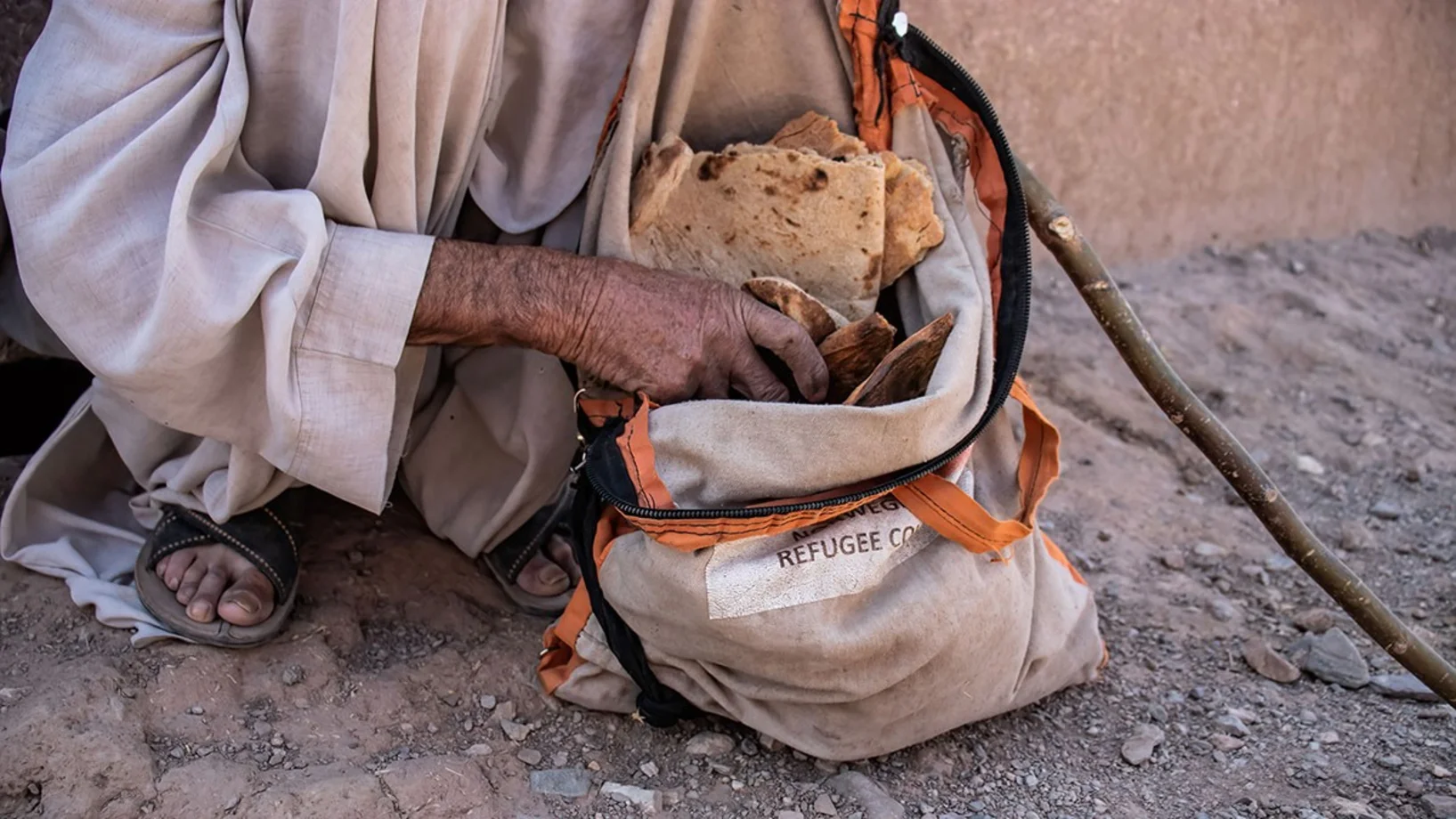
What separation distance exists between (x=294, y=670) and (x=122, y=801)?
31 cm

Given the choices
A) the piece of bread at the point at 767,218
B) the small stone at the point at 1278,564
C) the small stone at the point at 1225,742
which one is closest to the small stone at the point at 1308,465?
the small stone at the point at 1278,564

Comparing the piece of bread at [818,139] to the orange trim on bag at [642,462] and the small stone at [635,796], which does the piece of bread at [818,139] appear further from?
the small stone at [635,796]

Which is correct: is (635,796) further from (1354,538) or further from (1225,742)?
(1354,538)

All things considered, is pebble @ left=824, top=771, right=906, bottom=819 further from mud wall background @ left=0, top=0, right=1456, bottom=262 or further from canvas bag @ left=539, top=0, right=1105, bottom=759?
mud wall background @ left=0, top=0, right=1456, bottom=262

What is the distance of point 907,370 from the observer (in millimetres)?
1704

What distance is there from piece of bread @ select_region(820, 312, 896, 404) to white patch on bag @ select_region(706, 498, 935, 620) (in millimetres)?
183

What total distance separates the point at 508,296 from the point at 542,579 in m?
0.54

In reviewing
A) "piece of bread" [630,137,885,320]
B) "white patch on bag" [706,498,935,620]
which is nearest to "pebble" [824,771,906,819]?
"white patch on bag" [706,498,935,620]

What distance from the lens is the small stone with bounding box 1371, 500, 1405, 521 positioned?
8.98ft

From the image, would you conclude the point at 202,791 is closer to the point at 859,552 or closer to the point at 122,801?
the point at 122,801

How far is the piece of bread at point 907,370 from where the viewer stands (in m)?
1.68

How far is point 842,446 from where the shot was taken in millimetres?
1585

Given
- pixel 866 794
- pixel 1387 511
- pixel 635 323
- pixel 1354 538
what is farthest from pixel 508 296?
pixel 1387 511

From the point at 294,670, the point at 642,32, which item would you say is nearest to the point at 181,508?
the point at 294,670
